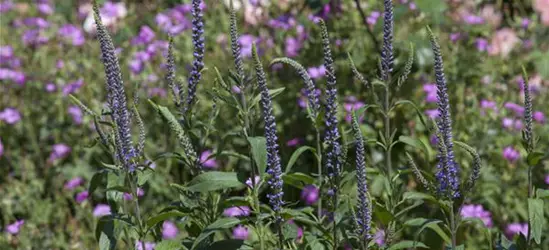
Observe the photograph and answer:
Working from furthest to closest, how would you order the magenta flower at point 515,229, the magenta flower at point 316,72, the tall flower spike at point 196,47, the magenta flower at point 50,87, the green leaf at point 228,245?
1. the magenta flower at point 50,87
2. the magenta flower at point 316,72
3. the magenta flower at point 515,229
4. the green leaf at point 228,245
5. the tall flower spike at point 196,47

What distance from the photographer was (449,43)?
5.37m

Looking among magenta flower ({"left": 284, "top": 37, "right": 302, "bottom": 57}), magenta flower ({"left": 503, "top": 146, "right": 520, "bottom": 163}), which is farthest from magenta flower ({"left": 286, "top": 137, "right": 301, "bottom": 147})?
magenta flower ({"left": 503, "top": 146, "right": 520, "bottom": 163})

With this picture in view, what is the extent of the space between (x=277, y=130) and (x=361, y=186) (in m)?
2.64

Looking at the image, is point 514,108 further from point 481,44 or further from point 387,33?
point 387,33

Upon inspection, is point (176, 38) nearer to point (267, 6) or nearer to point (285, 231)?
point (267, 6)

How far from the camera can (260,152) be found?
2.48 metres

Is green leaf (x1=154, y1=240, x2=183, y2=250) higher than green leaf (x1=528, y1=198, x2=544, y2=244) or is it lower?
lower

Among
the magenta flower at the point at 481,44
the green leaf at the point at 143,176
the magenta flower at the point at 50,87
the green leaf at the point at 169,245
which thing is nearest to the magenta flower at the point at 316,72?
the magenta flower at the point at 481,44

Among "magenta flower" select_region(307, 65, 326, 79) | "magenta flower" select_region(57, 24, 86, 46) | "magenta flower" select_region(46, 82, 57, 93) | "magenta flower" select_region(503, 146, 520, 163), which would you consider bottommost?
"magenta flower" select_region(503, 146, 520, 163)

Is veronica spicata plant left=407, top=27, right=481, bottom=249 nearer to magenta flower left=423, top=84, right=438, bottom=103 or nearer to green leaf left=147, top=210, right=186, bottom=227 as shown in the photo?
green leaf left=147, top=210, right=186, bottom=227

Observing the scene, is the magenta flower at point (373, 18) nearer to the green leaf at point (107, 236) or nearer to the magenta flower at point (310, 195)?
the magenta flower at point (310, 195)

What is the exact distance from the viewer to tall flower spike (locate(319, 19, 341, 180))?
7.82ft

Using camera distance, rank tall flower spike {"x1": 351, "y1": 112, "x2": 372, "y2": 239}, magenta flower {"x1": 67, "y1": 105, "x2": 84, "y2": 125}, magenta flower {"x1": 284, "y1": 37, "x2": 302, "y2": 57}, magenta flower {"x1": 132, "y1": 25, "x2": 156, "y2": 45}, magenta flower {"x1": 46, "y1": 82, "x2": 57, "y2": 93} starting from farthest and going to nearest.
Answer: magenta flower {"x1": 132, "y1": 25, "x2": 156, "y2": 45}, magenta flower {"x1": 46, "y1": 82, "x2": 57, "y2": 93}, magenta flower {"x1": 67, "y1": 105, "x2": 84, "y2": 125}, magenta flower {"x1": 284, "y1": 37, "x2": 302, "y2": 57}, tall flower spike {"x1": 351, "y1": 112, "x2": 372, "y2": 239}

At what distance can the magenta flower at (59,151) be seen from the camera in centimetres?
516
